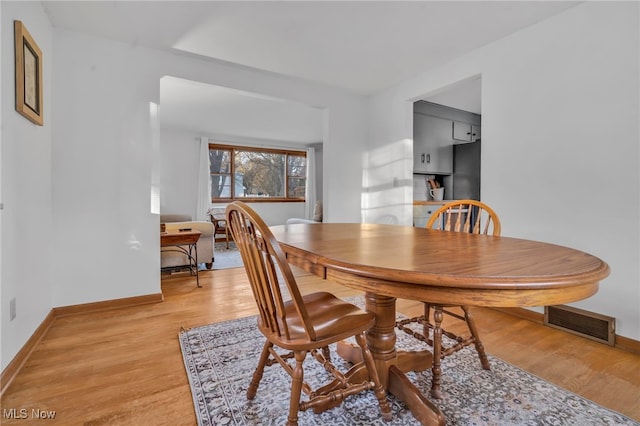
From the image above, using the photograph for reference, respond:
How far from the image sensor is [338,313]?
125cm

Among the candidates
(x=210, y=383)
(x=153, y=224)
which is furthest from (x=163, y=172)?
(x=210, y=383)

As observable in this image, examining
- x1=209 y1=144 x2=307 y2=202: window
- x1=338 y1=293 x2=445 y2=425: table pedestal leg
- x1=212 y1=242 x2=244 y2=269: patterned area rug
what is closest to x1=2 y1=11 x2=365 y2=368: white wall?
x1=212 y1=242 x2=244 y2=269: patterned area rug

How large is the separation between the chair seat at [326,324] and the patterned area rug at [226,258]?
3097 mm

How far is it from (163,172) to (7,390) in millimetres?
5395

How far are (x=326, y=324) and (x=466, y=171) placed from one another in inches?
164

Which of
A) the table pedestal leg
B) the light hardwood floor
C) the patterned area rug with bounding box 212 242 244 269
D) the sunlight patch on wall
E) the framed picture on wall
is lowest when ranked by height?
the light hardwood floor

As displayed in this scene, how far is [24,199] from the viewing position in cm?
183

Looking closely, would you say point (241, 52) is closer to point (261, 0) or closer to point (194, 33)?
point (194, 33)

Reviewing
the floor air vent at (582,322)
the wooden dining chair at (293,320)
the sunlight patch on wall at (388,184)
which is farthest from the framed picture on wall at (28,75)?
the floor air vent at (582,322)

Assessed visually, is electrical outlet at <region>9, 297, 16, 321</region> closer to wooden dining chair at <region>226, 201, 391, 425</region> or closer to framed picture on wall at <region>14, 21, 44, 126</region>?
framed picture on wall at <region>14, 21, 44, 126</region>

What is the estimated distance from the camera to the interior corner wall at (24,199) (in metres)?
1.57

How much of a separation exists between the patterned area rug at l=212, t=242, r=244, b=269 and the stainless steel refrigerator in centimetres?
340

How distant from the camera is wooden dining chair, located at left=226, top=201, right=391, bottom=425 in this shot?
3.28ft

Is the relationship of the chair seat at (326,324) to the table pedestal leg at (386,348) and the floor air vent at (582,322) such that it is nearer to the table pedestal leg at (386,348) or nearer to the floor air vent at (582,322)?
the table pedestal leg at (386,348)
